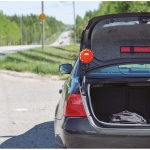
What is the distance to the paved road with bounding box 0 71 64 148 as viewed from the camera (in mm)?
6602

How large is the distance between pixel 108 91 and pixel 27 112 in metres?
4.28

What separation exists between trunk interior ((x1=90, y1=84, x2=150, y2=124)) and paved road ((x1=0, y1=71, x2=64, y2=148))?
1.37 meters

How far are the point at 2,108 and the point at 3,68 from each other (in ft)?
Answer: 32.6

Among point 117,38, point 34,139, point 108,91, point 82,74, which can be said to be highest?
point 117,38

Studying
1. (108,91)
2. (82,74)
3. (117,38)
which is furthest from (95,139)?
(117,38)

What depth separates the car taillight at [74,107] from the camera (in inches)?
166

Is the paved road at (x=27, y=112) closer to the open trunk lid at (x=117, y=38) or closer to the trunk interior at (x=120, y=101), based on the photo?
the trunk interior at (x=120, y=101)

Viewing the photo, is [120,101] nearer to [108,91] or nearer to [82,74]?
[108,91]

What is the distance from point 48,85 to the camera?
577 inches

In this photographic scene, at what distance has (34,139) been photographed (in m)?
6.65

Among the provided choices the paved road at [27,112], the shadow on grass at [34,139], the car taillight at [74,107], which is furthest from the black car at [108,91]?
the paved road at [27,112]

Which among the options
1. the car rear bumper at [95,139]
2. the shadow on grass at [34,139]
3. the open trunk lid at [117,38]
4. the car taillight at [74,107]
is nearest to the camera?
the car rear bumper at [95,139]

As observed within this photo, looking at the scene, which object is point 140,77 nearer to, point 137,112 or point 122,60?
point 122,60

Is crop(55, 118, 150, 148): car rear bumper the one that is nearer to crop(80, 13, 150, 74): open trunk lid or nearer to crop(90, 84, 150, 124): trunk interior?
crop(80, 13, 150, 74): open trunk lid
